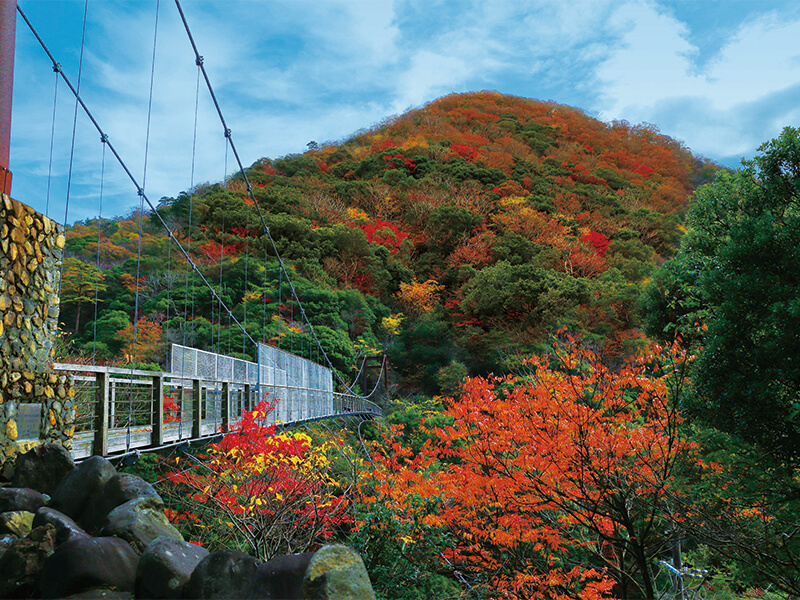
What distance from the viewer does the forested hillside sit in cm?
1797

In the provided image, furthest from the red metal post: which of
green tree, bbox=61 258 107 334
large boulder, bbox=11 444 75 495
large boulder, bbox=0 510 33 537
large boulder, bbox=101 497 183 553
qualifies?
green tree, bbox=61 258 107 334

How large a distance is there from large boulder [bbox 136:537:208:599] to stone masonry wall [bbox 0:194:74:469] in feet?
6.37

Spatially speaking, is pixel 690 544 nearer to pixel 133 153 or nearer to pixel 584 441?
pixel 584 441

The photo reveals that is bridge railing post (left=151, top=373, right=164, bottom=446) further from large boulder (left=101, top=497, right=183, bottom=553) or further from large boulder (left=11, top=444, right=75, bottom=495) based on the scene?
large boulder (left=101, top=497, right=183, bottom=553)

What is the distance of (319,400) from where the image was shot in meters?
13.4

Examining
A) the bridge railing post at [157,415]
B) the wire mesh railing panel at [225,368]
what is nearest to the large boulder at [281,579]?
the bridge railing post at [157,415]

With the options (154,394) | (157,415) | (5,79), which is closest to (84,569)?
(157,415)

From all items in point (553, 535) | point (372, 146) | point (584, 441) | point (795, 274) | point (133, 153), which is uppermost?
point (372, 146)

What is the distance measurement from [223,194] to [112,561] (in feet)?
79.7

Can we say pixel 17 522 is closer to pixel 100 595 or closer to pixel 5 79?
pixel 100 595

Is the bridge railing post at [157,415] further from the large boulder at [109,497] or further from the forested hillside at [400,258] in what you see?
the forested hillside at [400,258]

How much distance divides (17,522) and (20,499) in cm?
28

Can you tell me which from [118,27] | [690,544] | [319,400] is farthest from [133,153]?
[690,544]

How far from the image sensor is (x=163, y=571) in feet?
8.55
